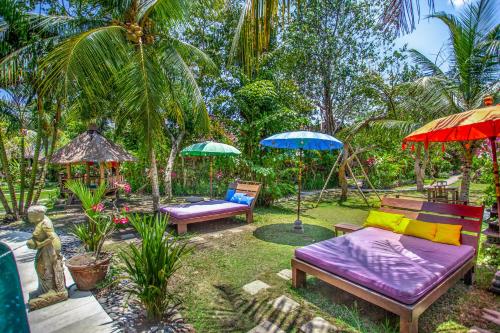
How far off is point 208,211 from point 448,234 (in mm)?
4728

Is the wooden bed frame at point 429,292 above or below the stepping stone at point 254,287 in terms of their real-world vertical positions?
above

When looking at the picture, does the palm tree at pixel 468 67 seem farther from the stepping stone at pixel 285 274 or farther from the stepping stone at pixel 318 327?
the stepping stone at pixel 318 327

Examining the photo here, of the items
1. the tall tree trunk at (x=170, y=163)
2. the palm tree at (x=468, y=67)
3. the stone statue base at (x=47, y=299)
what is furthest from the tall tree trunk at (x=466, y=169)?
the tall tree trunk at (x=170, y=163)

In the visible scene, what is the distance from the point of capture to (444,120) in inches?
131

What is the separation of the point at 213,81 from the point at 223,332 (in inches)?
370

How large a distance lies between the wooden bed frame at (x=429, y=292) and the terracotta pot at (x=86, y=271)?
2.55 meters

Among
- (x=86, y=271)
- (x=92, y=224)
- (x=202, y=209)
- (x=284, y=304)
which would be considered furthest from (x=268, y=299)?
(x=202, y=209)

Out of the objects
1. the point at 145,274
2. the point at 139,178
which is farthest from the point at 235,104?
the point at 145,274

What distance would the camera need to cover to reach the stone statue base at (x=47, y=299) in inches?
113

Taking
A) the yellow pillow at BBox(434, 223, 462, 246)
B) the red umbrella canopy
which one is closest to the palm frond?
the red umbrella canopy

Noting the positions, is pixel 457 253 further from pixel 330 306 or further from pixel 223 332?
pixel 223 332

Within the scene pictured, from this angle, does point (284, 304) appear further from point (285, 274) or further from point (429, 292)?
point (429, 292)

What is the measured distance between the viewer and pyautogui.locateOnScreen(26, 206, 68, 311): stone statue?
2.88 meters

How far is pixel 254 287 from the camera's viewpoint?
3.57 meters
